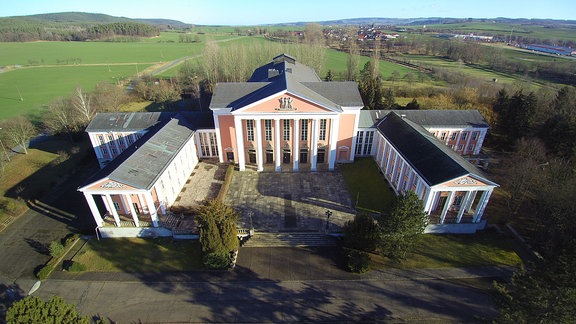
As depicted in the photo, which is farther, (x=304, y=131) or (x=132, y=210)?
(x=304, y=131)

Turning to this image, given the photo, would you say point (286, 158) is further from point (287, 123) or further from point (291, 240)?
point (291, 240)

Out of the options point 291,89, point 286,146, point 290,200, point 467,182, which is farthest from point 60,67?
point 467,182

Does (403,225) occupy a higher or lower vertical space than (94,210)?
higher

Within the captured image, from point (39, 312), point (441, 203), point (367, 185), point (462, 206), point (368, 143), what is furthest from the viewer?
point (368, 143)

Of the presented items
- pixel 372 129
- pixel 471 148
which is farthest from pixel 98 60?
pixel 471 148

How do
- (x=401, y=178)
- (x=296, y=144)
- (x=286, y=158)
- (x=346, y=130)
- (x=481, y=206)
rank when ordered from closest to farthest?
1. (x=481, y=206)
2. (x=401, y=178)
3. (x=296, y=144)
4. (x=346, y=130)
5. (x=286, y=158)

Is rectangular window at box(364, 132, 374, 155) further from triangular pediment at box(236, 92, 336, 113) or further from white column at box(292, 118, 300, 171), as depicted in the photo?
white column at box(292, 118, 300, 171)

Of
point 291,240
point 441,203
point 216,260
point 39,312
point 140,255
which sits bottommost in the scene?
point 140,255
